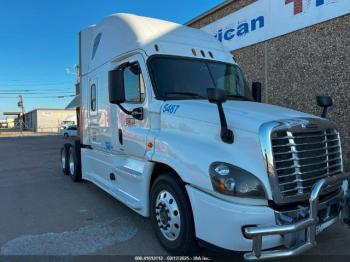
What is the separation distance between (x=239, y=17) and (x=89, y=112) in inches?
269

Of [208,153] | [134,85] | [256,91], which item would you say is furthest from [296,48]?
[208,153]

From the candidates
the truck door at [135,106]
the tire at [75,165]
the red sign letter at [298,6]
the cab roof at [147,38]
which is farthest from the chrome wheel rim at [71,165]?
the red sign letter at [298,6]

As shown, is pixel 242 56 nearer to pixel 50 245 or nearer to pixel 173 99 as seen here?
pixel 173 99

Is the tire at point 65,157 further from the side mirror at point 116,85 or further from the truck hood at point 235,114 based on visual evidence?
the truck hood at point 235,114

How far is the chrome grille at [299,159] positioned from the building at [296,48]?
5.32 metres

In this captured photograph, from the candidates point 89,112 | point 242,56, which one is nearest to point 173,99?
point 89,112

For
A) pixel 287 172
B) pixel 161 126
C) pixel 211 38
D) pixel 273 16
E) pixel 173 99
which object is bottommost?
pixel 287 172

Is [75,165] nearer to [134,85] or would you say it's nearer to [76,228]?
[76,228]

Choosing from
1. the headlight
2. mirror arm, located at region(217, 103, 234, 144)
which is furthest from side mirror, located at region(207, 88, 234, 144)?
the headlight

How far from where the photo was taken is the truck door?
5219mm

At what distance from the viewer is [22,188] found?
9023mm

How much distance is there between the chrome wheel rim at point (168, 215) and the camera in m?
4.33

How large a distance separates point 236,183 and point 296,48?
7.67 meters

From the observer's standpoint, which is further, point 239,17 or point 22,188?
point 239,17
